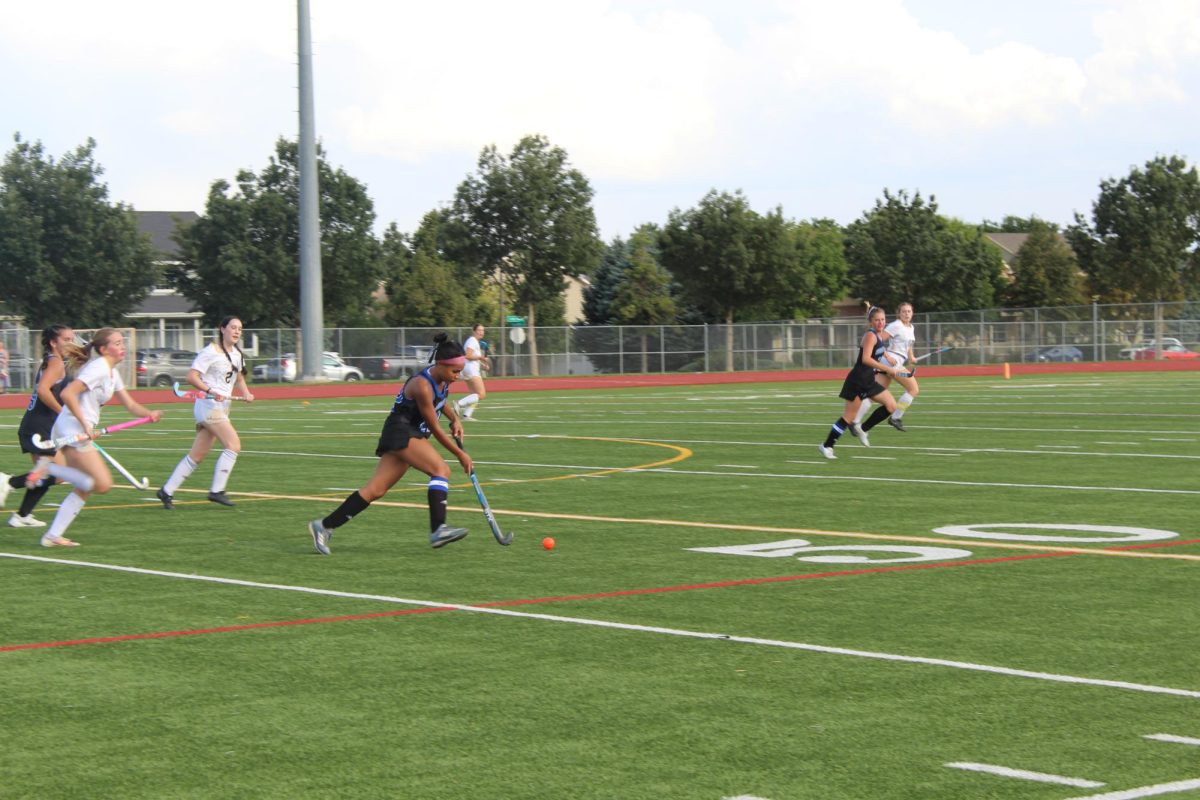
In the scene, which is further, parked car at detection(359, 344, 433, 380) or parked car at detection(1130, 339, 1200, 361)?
parked car at detection(1130, 339, 1200, 361)

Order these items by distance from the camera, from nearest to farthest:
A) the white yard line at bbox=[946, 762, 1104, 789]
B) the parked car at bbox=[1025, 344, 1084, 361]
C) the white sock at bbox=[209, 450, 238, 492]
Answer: the white yard line at bbox=[946, 762, 1104, 789] < the white sock at bbox=[209, 450, 238, 492] < the parked car at bbox=[1025, 344, 1084, 361]

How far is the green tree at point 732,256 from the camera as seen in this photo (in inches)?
2672

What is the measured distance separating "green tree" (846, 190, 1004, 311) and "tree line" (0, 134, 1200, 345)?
8 centimetres

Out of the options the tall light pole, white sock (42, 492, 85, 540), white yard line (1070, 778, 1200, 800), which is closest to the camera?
white yard line (1070, 778, 1200, 800)

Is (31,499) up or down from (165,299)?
down

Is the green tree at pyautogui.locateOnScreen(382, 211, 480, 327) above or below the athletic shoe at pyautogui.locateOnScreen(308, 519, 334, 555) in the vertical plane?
above

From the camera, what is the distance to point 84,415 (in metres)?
13.0

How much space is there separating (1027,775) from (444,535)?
6.72 meters

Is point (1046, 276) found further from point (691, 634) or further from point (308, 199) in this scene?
point (691, 634)

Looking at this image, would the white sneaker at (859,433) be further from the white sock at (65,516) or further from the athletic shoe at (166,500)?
the white sock at (65,516)

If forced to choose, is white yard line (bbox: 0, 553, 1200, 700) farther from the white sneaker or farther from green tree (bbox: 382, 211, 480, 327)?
green tree (bbox: 382, 211, 480, 327)

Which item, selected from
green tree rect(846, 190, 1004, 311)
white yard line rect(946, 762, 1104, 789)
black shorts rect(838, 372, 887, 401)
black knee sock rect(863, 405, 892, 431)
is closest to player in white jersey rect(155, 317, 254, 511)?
black shorts rect(838, 372, 887, 401)

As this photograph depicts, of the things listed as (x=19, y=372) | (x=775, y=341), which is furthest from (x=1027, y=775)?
(x=775, y=341)

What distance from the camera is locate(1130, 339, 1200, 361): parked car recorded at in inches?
2517
